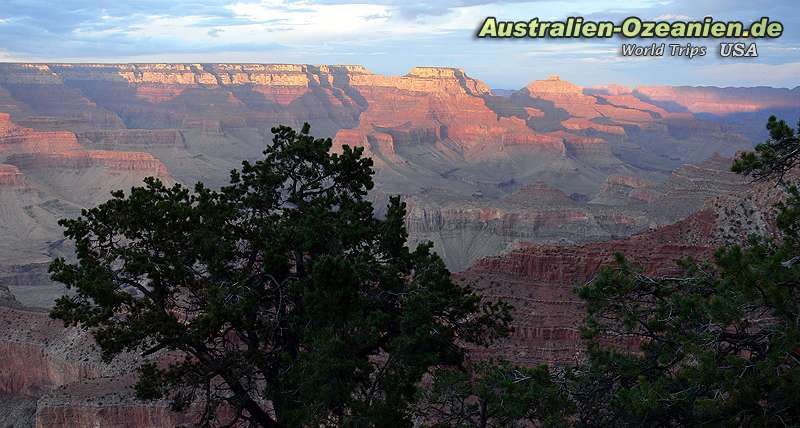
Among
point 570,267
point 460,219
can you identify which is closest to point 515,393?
point 570,267

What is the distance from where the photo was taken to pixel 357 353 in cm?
1662

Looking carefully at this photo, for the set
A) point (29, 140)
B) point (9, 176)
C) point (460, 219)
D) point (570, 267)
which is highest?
point (570, 267)

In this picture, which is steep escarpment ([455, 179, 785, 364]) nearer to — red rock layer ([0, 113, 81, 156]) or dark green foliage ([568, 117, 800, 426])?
dark green foliage ([568, 117, 800, 426])

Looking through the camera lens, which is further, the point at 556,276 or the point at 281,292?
the point at 556,276

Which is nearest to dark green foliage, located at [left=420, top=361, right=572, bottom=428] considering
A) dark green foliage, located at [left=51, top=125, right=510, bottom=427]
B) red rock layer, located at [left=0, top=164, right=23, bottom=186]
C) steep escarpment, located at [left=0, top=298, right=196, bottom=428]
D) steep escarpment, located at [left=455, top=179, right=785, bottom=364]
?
dark green foliage, located at [left=51, top=125, right=510, bottom=427]

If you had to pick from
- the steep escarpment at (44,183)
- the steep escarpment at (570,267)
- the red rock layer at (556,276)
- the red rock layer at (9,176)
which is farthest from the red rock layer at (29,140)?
the red rock layer at (556,276)

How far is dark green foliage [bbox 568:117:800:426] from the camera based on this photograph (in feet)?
40.1

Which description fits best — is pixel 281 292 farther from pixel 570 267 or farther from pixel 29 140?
pixel 29 140

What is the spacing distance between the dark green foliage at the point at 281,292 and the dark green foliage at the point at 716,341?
3.37 metres

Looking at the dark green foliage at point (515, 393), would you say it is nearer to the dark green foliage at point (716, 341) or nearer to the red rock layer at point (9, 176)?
the dark green foliage at point (716, 341)

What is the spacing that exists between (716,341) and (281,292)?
9.50 metres

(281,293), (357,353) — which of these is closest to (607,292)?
(357,353)

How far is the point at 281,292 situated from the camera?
17.0 m

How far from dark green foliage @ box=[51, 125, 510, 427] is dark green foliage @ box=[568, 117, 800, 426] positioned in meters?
3.37
